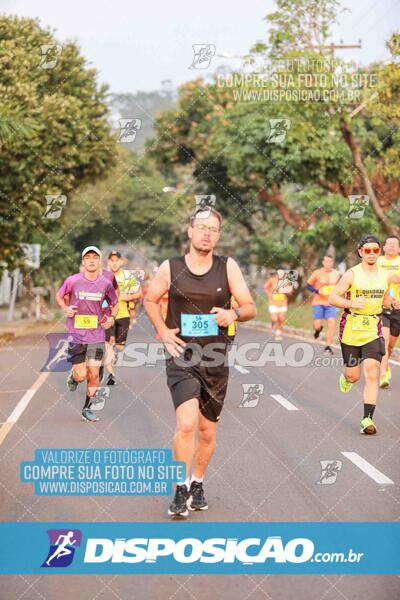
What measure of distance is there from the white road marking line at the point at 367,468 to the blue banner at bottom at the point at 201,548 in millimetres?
1464

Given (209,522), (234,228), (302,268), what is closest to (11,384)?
(209,522)

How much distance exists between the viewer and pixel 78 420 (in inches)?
474

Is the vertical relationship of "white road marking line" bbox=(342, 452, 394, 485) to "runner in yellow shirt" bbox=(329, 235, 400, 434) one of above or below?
below

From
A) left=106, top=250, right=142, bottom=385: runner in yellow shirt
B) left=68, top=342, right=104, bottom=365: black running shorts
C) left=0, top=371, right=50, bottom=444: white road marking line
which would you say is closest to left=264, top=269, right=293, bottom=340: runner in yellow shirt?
left=0, top=371, right=50, bottom=444: white road marking line

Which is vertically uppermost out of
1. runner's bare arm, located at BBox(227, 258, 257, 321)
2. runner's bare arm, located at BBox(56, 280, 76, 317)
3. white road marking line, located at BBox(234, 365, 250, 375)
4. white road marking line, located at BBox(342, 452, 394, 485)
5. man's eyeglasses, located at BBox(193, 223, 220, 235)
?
man's eyeglasses, located at BBox(193, 223, 220, 235)

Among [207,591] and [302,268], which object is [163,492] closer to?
[207,591]

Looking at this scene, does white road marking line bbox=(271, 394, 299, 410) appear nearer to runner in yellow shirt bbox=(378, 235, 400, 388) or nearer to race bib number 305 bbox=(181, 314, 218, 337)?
runner in yellow shirt bbox=(378, 235, 400, 388)

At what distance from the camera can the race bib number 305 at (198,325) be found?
286 inches

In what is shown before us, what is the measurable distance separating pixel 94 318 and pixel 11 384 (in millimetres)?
5164

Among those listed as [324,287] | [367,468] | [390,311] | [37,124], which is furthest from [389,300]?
[37,124]

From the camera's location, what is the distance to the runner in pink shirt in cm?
1194

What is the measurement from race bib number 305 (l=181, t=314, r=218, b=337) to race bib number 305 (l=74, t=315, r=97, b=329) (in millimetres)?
4823

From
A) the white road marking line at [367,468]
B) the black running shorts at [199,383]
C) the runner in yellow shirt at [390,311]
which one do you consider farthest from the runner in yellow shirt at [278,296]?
the black running shorts at [199,383]

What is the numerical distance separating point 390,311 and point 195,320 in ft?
24.5
